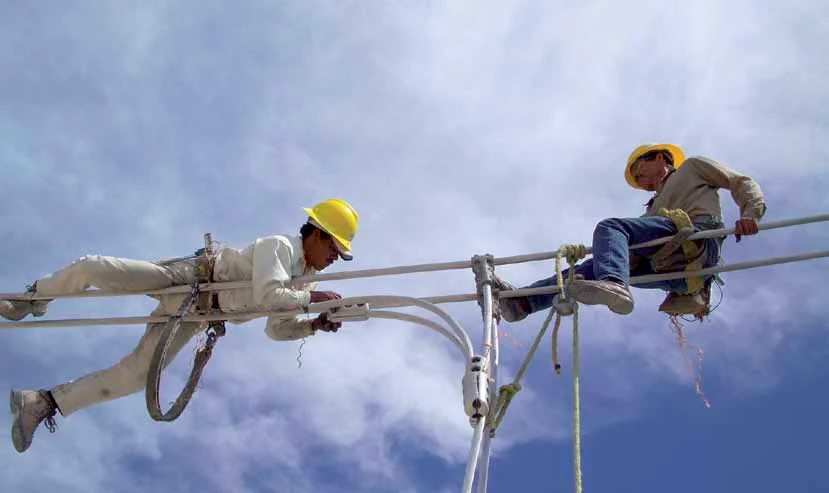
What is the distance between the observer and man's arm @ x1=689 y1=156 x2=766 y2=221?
6.64 m

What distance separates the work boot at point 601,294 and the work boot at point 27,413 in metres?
4.20

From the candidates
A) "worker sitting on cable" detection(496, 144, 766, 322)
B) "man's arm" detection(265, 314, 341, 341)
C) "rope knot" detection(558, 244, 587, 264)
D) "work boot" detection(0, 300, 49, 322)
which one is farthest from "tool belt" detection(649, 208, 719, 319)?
"work boot" detection(0, 300, 49, 322)

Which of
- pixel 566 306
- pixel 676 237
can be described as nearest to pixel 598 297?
pixel 566 306

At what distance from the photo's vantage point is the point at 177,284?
7.35m

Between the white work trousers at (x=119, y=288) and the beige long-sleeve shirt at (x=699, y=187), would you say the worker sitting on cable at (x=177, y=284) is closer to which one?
the white work trousers at (x=119, y=288)

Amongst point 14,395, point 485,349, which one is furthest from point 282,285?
point 14,395

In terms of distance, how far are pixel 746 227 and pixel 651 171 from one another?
158 centimetres

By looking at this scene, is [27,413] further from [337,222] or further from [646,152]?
[646,152]

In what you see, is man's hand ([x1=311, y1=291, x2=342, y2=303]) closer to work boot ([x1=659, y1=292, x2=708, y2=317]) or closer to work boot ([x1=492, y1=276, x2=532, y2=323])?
work boot ([x1=492, y1=276, x2=532, y2=323])

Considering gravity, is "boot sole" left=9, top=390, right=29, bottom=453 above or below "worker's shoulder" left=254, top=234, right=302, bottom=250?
below

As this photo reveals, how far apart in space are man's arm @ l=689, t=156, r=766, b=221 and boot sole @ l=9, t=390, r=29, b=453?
5.47 metres

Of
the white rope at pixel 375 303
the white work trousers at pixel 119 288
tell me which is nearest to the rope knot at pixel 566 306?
the white rope at pixel 375 303

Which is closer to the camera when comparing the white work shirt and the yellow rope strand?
the yellow rope strand

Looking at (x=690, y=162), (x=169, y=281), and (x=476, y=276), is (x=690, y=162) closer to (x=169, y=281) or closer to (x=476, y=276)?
(x=476, y=276)
